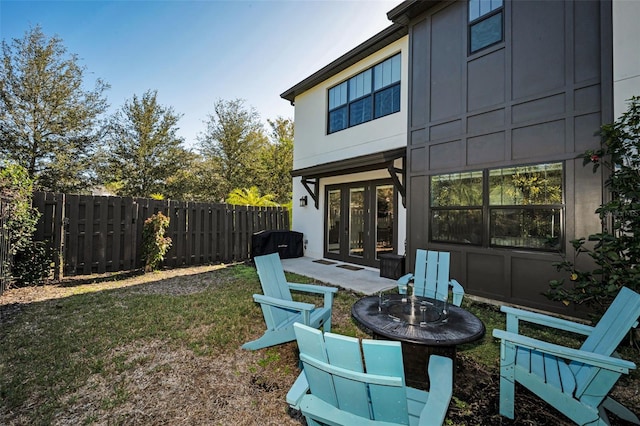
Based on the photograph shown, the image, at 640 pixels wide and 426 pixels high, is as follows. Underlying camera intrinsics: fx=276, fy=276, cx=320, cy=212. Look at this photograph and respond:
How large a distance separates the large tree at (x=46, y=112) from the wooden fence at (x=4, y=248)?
10874 mm

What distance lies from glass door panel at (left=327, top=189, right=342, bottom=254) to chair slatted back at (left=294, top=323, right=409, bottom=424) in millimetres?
7111

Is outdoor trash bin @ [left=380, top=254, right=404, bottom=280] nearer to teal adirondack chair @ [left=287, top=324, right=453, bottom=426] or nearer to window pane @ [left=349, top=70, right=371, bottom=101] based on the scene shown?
window pane @ [left=349, top=70, right=371, bottom=101]

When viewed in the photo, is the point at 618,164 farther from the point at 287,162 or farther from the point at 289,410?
the point at 287,162

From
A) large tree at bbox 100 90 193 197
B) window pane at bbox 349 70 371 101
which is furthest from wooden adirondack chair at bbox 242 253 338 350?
large tree at bbox 100 90 193 197

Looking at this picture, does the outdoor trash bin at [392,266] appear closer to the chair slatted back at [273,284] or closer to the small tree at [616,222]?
the small tree at [616,222]

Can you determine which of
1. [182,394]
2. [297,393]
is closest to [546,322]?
[297,393]

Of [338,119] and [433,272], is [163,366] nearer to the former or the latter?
[433,272]

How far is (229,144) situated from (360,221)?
13120 millimetres

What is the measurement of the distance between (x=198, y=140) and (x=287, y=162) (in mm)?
6044

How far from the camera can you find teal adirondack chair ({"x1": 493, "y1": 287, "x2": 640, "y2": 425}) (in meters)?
1.74

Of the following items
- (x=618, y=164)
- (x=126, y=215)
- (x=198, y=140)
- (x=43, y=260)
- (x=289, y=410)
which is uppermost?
(x=198, y=140)

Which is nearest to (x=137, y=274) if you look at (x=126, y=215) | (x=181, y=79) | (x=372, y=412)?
(x=126, y=215)

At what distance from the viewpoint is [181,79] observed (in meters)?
11.1

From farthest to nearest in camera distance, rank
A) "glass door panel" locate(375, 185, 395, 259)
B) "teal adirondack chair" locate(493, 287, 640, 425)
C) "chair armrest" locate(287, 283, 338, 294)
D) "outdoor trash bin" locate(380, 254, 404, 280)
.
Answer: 1. "glass door panel" locate(375, 185, 395, 259)
2. "outdoor trash bin" locate(380, 254, 404, 280)
3. "chair armrest" locate(287, 283, 338, 294)
4. "teal adirondack chair" locate(493, 287, 640, 425)
